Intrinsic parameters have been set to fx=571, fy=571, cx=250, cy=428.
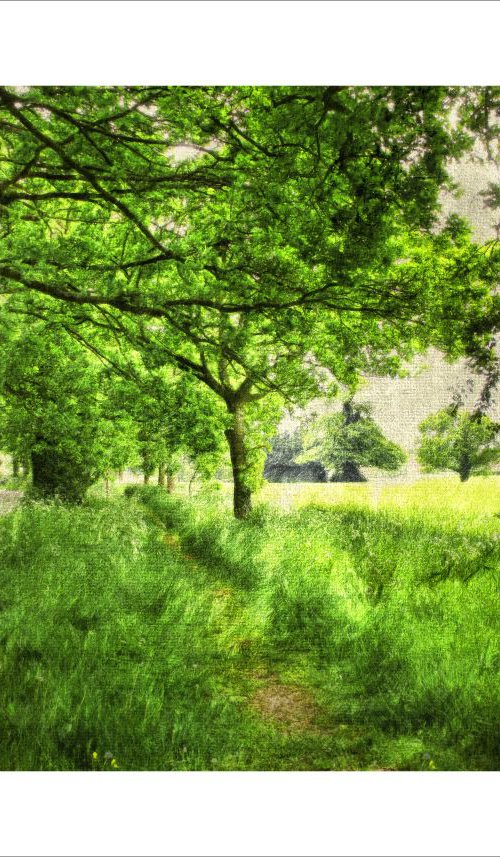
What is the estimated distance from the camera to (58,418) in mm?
5035

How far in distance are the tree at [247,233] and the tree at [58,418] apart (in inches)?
12.8

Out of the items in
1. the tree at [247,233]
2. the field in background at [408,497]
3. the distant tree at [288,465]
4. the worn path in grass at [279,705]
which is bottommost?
the worn path in grass at [279,705]

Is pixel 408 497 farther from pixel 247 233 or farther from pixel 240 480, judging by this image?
pixel 247 233

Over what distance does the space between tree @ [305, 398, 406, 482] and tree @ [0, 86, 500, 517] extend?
0.90 ft

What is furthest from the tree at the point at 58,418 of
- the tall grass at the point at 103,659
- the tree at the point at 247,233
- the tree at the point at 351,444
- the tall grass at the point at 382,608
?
the tree at the point at 351,444

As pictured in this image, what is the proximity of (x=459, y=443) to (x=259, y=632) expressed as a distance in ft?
6.71

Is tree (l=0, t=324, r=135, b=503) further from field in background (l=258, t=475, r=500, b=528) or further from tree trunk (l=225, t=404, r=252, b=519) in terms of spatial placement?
field in background (l=258, t=475, r=500, b=528)

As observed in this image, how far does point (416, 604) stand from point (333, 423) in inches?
57.3

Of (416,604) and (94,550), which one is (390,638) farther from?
(94,550)

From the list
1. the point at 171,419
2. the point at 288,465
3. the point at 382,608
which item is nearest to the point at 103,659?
the point at 171,419

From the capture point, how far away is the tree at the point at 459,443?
429cm

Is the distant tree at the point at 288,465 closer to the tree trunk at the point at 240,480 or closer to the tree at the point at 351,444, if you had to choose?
the tree at the point at 351,444
